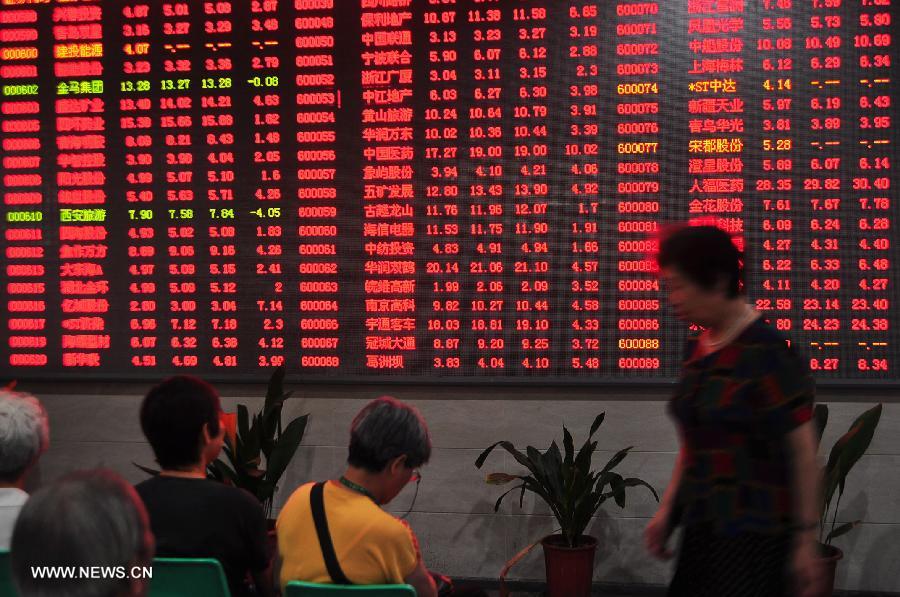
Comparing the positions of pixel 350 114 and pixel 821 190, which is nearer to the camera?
pixel 821 190

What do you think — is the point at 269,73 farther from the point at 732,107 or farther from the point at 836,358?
the point at 836,358

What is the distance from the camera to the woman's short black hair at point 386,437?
5.38ft

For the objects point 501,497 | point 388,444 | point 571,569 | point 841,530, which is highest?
point 388,444

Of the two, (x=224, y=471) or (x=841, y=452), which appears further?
(x=224, y=471)

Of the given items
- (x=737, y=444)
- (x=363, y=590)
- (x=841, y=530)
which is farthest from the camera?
(x=841, y=530)

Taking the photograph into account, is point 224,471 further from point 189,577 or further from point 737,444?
point 737,444

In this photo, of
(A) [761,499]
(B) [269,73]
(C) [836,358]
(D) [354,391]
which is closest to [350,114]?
(B) [269,73]

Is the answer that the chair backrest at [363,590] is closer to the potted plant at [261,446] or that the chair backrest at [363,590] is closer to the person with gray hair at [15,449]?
the person with gray hair at [15,449]

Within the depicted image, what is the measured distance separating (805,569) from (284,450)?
2288mm

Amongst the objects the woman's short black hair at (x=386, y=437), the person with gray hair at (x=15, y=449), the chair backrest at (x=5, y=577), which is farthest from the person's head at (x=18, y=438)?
the woman's short black hair at (x=386, y=437)

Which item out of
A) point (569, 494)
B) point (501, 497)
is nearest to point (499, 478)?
point (501, 497)

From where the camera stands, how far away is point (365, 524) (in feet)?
4.95

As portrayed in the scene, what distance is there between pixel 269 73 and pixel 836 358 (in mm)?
2723

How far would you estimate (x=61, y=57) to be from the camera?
373 centimetres
